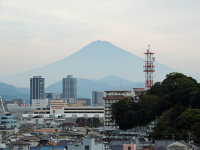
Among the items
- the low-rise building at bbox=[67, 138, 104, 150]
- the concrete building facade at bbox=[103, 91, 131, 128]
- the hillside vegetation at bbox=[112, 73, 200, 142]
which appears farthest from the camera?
the concrete building facade at bbox=[103, 91, 131, 128]

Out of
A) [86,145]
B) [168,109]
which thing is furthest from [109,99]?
[86,145]

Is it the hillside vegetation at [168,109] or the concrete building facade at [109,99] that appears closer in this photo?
the hillside vegetation at [168,109]

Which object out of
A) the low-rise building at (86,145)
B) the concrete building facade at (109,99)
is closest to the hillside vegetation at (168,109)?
the low-rise building at (86,145)

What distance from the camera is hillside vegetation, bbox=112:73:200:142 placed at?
4162cm

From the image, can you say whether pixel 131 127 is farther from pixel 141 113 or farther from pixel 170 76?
pixel 170 76

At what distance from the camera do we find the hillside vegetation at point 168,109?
41.6 metres

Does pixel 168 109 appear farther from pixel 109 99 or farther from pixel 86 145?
pixel 109 99

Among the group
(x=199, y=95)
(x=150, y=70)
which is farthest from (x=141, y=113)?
(x=150, y=70)

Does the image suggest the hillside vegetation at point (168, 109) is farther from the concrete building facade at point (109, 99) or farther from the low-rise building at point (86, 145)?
the concrete building facade at point (109, 99)

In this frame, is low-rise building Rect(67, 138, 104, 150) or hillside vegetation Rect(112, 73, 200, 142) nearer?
low-rise building Rect(67, 138, 104, 150)

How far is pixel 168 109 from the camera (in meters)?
51.8

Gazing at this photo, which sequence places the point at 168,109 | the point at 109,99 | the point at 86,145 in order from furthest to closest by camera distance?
1. the point at 109,99
2. the point at 168,109
3. the point at 86,145

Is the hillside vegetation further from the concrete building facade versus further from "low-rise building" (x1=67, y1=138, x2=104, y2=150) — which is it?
the concrete building facade

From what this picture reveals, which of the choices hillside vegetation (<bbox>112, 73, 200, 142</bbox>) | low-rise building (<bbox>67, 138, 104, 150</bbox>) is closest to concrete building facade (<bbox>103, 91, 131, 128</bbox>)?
hillside vegetation (<bbox>112, 73, 200, 142</bbox>)
